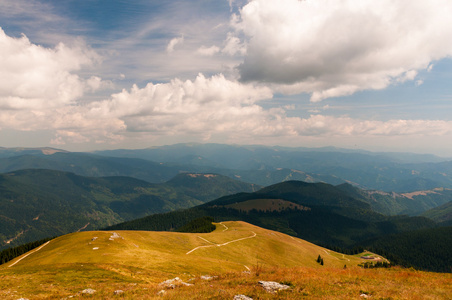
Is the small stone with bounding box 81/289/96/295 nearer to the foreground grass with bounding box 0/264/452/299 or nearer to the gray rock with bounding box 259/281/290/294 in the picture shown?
the foreground grass with bounding box 0/264/452/299

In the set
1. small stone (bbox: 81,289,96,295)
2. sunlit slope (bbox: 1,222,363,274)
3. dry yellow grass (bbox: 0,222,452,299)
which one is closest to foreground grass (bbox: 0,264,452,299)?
dry yellow grass (bbox: 0,222,452,299)

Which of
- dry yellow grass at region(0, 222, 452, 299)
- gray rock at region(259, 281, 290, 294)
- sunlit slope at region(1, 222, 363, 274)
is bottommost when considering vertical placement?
sunlit slope at region(1, 222, 363, 274)

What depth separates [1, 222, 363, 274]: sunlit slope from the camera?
49.1m

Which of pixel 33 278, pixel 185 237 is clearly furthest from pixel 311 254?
pixel 33 278

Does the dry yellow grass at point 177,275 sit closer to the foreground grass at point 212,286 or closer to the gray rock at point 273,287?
the foreground grass at point 212,286

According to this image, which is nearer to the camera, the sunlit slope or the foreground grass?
the foreground grass

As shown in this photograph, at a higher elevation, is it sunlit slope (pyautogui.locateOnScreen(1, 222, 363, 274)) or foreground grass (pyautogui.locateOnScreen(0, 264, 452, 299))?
foreground grass (pyautogui.locateOnScreen(0, 264, 452, 299))

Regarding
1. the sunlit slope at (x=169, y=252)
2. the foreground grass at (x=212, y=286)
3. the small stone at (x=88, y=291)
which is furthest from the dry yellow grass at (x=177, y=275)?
the small stone at (x=88, y=291)

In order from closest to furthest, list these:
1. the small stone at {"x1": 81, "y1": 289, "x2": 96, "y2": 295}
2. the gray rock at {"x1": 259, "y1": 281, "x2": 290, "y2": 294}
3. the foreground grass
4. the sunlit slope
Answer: the foreground grass < the gray rock at {"x1": 259, "y1": 281, "x2": 290, "y2": 294} < the small stone at {"x1": 81, "y1": 289, "x2": 96, "y2": 295} < the sunlit slope

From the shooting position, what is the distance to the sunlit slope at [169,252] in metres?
49.1

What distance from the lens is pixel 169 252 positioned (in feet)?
226

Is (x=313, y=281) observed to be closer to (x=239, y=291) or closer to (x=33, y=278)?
(x=239, y=291)

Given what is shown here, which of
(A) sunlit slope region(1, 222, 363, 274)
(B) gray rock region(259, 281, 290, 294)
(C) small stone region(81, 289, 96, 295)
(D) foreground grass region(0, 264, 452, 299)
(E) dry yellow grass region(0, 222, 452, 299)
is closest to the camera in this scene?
(D) foreground grass region(0, 264, 452, 299)

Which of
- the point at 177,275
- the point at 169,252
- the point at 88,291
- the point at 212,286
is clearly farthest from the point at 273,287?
the point at 169,252
